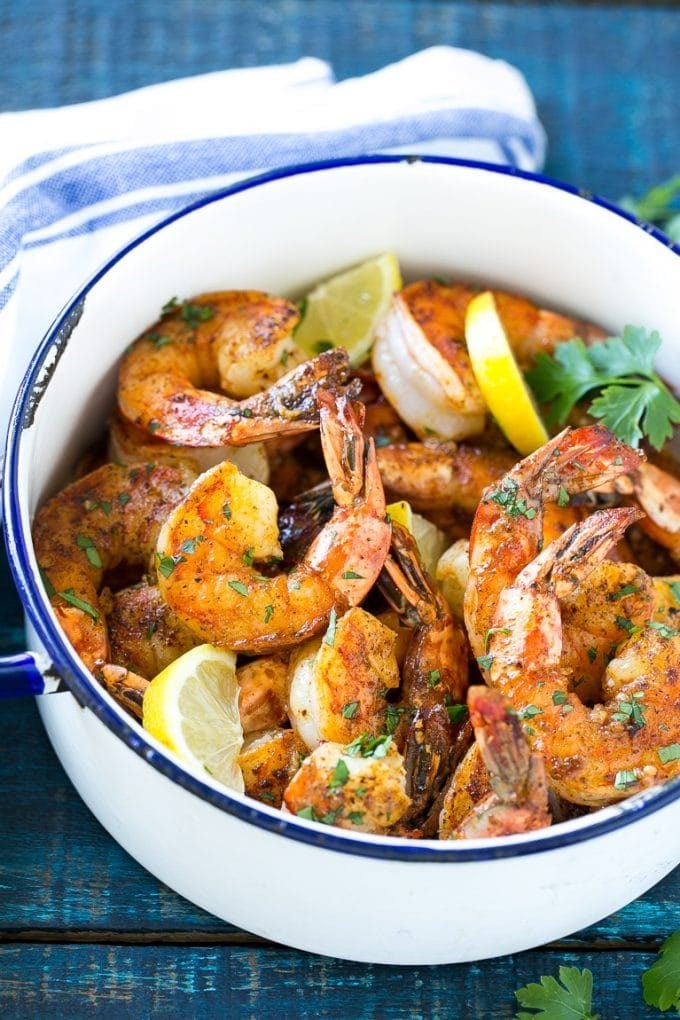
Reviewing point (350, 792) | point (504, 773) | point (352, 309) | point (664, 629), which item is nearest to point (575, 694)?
point (664, 629)

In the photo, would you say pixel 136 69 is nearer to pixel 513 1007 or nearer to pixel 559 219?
pixel 559 219

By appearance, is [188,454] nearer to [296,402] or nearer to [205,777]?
[296,402]

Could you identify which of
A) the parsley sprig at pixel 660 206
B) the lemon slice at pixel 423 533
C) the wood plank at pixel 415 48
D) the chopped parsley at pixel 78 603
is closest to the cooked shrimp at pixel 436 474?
the lemon slice at pixel 423 533

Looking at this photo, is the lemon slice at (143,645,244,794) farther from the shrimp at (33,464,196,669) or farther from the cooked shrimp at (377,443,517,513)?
the cooked shrimp at (377,443,517,513)

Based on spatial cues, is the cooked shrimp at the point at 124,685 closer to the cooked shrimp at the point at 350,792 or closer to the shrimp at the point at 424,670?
the cooked shrimp at the point at 350,792

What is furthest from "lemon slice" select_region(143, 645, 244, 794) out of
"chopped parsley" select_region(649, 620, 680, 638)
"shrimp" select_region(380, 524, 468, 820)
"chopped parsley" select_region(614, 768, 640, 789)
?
"chopped parsley" select_region(649, 620, 680, 638)
